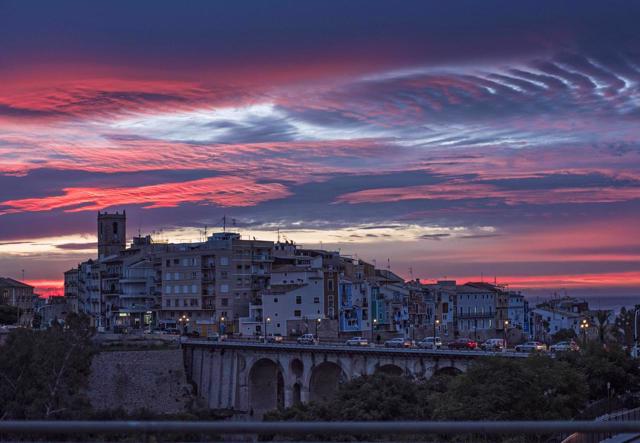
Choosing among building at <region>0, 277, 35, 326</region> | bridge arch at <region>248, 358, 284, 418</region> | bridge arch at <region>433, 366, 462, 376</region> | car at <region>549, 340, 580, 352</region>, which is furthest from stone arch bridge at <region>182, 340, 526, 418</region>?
building at <region>0, 277, 35, 326</region>

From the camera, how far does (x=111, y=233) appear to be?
126 meters

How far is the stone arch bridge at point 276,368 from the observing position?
65625 mm

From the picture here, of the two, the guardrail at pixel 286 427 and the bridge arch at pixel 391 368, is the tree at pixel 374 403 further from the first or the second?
the guardrail at pixel 286 427

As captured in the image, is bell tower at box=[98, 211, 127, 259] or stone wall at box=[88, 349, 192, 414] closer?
stone wall at box=[88, 349, 192, 414]

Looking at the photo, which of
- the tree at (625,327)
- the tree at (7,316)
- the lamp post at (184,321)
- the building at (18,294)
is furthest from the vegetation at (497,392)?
the building at (18,294)

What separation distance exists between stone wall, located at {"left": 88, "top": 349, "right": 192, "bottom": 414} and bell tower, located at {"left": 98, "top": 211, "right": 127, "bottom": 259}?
171ft

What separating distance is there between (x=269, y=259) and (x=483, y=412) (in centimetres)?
6381

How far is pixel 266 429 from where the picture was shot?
6.66 metres

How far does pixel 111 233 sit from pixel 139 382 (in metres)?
57.8

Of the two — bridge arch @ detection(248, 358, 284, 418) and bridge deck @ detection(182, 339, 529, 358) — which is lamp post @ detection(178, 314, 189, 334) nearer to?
bridge deck @ detection(182, 339, 529, 358)

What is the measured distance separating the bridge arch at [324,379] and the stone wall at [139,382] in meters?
9.42

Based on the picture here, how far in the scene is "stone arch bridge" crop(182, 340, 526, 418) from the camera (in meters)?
65.6

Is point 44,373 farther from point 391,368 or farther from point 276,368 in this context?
point 276,368

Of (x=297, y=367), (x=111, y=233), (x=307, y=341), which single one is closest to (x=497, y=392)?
(x=297, y=367)
